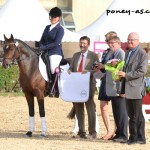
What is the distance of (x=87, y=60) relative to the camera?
37.1 feet

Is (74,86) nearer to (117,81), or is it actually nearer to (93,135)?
(93,135)

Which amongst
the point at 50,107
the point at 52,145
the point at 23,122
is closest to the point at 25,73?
the point at 52,145

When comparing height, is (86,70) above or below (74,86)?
above

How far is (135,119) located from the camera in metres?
10.5

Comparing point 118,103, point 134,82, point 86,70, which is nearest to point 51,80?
point 86,70

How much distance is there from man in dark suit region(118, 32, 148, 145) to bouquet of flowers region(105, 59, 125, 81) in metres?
0.10

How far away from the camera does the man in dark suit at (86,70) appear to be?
11.3m

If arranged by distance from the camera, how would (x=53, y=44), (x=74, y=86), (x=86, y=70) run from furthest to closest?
(x=53, y=44) < (x=74, y=86) < (x=86, y=70)

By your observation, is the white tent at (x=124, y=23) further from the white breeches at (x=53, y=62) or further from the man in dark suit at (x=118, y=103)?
the man in dark suit at (x=118, y=103)

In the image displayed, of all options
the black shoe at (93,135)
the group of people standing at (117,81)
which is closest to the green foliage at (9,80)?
the group of people standing at (117,81)

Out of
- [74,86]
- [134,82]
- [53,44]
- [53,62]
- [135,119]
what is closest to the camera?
[134,82]

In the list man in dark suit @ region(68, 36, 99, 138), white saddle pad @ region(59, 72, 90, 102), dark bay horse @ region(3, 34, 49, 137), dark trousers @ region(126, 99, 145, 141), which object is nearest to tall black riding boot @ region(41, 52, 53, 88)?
dark bay horse @ region(3, 34, 49, 137)

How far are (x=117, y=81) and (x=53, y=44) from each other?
169 cm

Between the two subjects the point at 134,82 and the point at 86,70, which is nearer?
the point at 134,82
